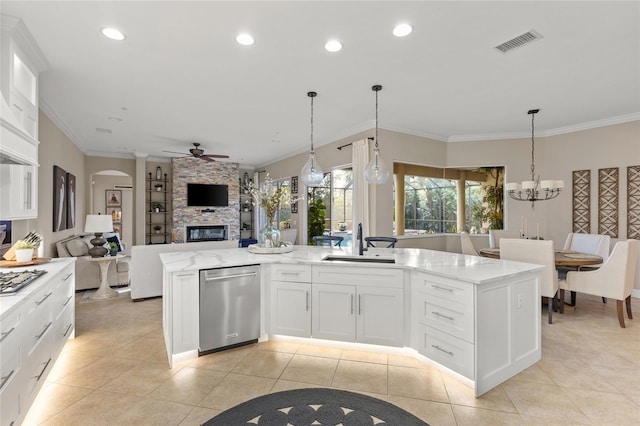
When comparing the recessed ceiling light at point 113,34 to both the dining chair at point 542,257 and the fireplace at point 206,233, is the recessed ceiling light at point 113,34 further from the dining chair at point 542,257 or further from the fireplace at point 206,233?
the fireplace at point 206,233

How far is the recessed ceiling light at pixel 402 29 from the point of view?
8.25 ft

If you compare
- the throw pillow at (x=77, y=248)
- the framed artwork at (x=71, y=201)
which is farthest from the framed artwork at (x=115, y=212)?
the throw pillow at (x=77, y=248)

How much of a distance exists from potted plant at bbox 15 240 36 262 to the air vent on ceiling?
459 centimetres

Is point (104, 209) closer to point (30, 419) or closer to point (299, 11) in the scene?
point (30, 419)

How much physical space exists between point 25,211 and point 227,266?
1.82m

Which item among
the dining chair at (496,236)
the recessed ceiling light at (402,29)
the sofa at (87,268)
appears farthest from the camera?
the dining chair at (496,236)

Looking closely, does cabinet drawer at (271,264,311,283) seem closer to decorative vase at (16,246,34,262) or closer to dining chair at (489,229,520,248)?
decorative vase at (16,246,34,262)

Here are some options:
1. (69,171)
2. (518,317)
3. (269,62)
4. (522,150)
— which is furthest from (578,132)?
(69,171)

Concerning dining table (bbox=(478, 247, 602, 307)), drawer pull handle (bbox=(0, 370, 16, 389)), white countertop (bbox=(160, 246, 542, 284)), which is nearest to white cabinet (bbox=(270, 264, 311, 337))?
white countertop (bbox=(160, 246, 542, 284))

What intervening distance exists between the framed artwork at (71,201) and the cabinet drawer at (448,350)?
6.25m

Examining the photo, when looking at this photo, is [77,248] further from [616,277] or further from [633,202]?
[633,202]

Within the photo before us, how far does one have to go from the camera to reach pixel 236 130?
19.4 ft

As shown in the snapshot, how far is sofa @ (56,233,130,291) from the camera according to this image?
5.01m

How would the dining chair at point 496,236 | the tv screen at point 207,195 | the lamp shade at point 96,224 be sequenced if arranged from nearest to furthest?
the lamp shade at point 96,224 < the dining chair at point 496,236 < the tv screen at point 207,195
